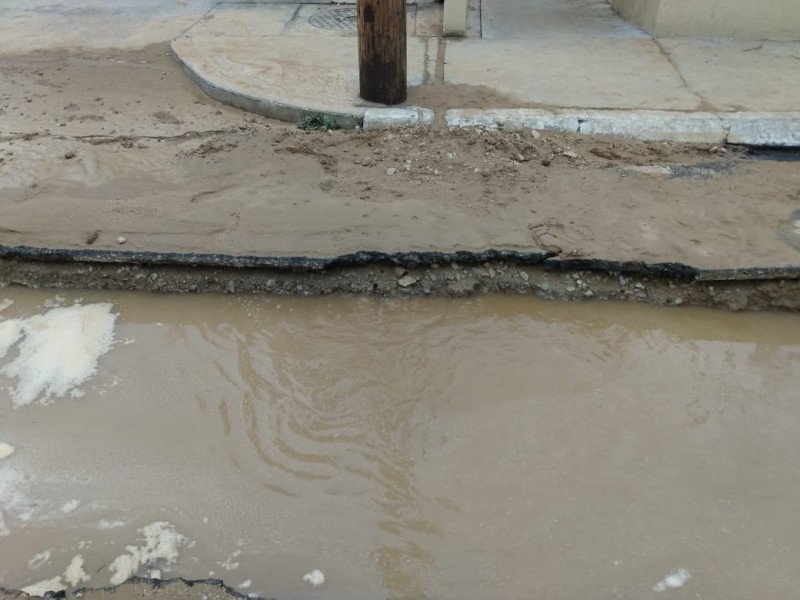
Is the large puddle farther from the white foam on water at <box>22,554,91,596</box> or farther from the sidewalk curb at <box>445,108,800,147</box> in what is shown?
the sidewalk curb at <box>445,108,800,147</box>

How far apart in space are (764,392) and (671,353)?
45cm

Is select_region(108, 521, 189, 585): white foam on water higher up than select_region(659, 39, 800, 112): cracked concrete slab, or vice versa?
select_region(659, 39, 800, 112): cracked concrete slab

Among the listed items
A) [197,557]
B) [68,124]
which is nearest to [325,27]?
[68,124]

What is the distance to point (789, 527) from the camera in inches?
93.9

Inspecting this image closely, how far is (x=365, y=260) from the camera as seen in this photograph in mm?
3453

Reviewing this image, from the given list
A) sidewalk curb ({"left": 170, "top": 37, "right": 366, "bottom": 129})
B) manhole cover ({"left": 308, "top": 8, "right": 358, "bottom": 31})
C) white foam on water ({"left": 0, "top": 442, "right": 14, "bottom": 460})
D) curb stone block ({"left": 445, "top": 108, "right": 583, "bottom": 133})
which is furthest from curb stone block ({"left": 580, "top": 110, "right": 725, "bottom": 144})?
white foam on water ({"left": 0, "top": 442, "right": 14, "bottom": 460})

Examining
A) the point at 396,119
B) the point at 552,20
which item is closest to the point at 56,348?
the point at 396,119

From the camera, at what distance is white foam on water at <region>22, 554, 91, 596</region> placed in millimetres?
2203

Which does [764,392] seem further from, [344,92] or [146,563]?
A: [344,92]

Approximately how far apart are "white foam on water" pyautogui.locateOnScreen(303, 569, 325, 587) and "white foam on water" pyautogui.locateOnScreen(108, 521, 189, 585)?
51 cm

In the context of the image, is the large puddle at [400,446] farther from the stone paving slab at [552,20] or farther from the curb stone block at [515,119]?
the stone paving slab at [552,20]

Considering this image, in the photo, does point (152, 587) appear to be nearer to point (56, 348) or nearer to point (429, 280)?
point (56, 348)

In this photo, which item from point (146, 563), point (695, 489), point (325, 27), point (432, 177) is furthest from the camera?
point (325, 27)

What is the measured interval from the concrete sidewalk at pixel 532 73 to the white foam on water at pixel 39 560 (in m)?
3.58
